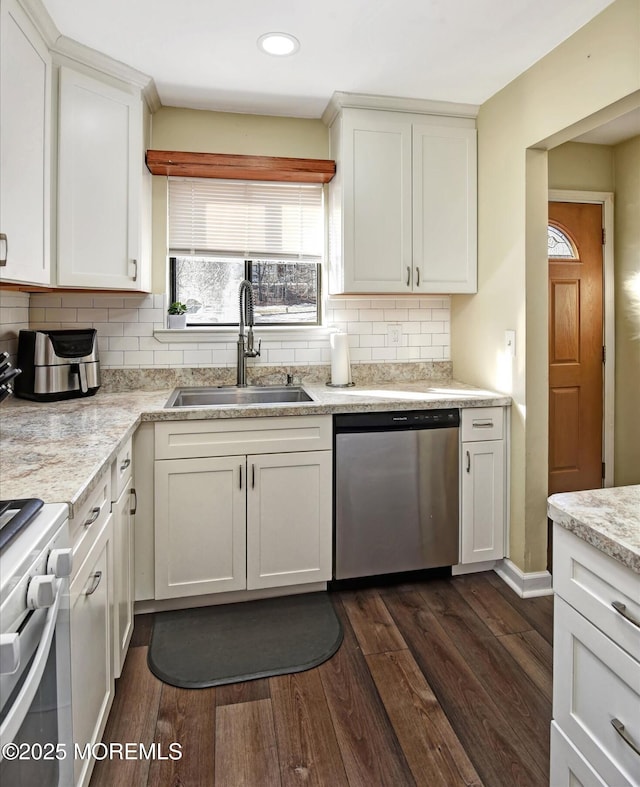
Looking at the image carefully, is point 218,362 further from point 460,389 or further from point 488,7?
point 488,7

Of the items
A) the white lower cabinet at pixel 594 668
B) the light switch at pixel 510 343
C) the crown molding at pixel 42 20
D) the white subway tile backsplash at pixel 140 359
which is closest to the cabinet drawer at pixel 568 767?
the white lower cabinet at pixel 594 668

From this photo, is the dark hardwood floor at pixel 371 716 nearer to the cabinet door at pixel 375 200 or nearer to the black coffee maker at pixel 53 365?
the black coffee maker at pixel 53 365

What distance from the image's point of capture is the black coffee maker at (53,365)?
2.13 metres

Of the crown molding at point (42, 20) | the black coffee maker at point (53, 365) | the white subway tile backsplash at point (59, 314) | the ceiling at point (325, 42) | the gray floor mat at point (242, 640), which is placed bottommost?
the gray floor mat at point (242, 640)

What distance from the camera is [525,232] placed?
2268 mm

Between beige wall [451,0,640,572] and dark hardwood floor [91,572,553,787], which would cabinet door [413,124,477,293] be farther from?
dark hardwood floor [91,572,553,787]

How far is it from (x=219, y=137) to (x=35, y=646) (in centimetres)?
259

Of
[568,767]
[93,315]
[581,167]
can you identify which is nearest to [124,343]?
[93,315]

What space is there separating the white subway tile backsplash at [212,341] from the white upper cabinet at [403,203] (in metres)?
0.31

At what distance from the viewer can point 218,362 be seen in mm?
2744

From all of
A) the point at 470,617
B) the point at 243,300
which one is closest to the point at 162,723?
the point at 470,617

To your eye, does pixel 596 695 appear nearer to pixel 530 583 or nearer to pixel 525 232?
pixel 530 583

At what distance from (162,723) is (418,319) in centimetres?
237

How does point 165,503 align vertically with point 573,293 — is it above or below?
below
